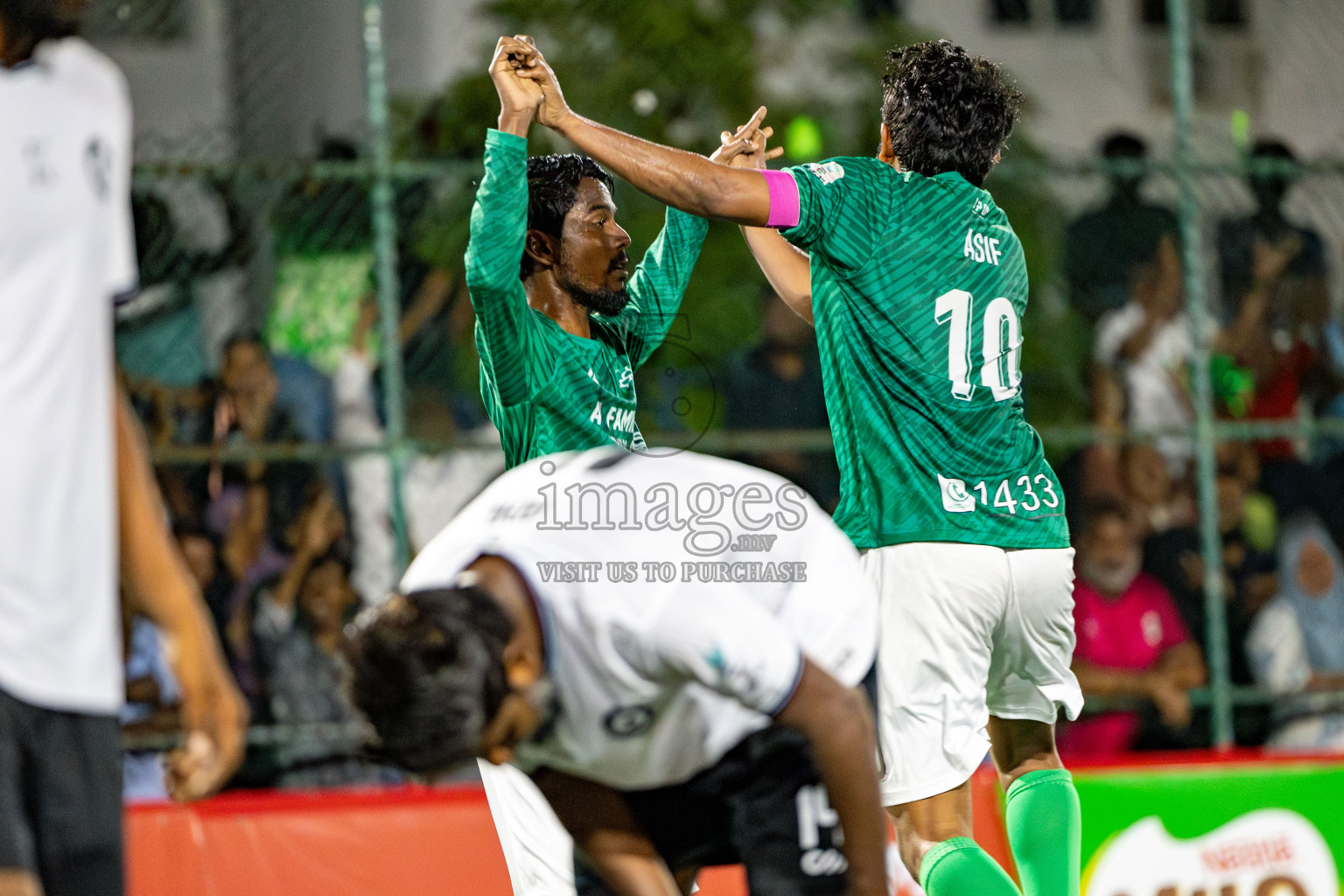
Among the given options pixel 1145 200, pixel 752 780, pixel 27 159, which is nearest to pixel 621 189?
pixel 1145 200

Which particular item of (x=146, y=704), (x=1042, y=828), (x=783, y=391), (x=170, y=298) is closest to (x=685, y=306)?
(x=783, y=391)

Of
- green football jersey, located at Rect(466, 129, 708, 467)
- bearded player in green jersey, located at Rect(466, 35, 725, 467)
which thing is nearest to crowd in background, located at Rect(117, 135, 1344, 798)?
green football jersey, located at Rect(466, 129, 708, 467)

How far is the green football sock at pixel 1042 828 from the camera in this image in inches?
146

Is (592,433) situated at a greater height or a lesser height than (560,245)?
lesser

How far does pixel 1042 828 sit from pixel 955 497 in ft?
2.81

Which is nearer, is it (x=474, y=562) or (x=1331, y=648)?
(x=474, y=562)

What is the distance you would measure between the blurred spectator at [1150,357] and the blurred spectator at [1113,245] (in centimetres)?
5

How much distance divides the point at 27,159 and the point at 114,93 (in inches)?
8.7

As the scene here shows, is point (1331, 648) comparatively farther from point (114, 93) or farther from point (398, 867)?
point (114, 93)

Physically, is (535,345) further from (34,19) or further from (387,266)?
(387,266)

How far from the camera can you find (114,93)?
230cm

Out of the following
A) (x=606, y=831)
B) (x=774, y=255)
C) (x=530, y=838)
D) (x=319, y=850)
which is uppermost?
(x=774, y=255)

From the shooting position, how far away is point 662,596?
2.52 meters

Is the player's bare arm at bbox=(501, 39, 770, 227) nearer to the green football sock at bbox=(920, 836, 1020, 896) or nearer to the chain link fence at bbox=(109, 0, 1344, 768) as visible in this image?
the green football sock at bbox=(920, 836, 1020, 896)
